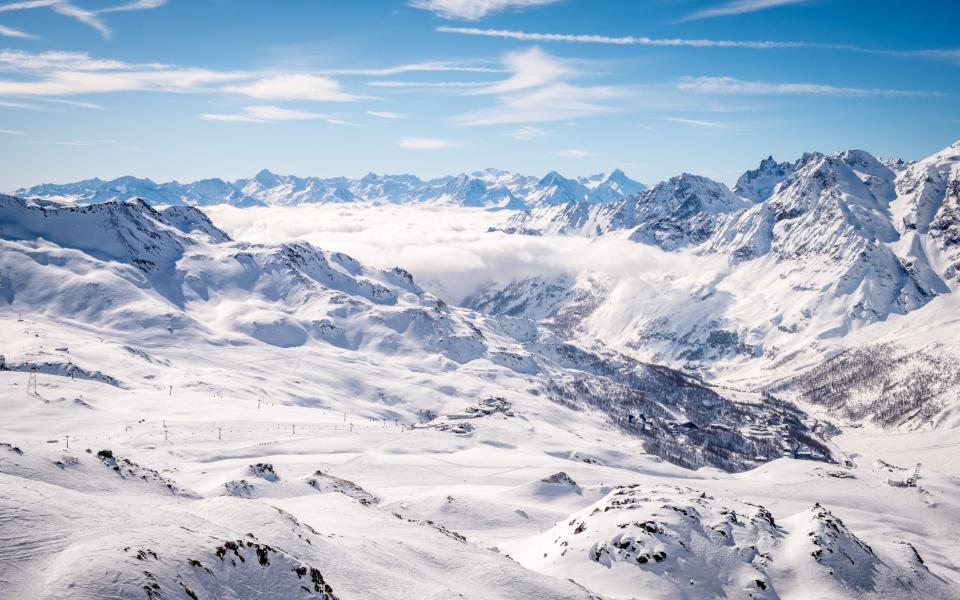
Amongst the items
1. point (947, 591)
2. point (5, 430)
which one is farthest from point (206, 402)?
point (947, 591)

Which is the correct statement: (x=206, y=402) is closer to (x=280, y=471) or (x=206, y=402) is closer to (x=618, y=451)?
(x=280, y=471)

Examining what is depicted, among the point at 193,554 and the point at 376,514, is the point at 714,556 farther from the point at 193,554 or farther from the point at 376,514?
the point at 193,554

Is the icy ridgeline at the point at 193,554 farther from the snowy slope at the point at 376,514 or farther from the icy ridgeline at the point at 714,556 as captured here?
the icy ridgeline at the point at 714,556

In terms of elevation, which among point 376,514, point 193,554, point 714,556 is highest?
point 193,554

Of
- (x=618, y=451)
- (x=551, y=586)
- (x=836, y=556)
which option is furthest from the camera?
(x=618, y=451)

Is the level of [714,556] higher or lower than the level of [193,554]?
lower

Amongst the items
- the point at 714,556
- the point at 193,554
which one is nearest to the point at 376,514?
the point at 714,556

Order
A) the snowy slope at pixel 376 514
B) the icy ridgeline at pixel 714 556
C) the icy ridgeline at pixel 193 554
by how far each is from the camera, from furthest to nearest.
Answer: the icy ridgeline at pixel 714 556 < the snowy slope at pixel 376 514 < the icy ridgeline at pixel 193 554

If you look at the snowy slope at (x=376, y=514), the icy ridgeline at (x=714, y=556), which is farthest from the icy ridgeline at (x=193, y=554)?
the icy ridgeline at (x=714, y=556)

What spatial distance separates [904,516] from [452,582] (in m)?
124

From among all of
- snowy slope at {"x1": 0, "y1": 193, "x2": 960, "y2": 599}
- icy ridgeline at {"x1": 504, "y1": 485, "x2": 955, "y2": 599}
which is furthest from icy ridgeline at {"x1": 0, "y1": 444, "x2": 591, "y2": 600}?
icy ridgeline at {"x1": 504, "y1": 485, "x2": 955, "y2": 599}

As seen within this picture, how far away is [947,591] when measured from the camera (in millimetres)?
64875

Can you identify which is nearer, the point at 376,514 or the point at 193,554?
the point at 193,554

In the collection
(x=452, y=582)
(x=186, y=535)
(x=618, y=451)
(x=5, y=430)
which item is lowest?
(x=618, y=451)
